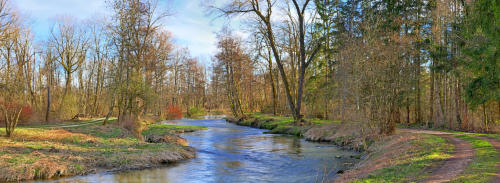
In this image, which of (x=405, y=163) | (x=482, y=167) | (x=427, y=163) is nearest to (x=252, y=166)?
(x=405, y=163)

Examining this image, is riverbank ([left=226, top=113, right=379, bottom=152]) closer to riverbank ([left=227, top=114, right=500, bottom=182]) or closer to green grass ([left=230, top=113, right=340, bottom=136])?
green grass ([left=230, top=113, right=340, bottom=136])

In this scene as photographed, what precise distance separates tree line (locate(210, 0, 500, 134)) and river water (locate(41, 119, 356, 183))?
9.62ft

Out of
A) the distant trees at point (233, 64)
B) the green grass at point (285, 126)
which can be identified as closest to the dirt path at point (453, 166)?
the green grass at point (285, 126)

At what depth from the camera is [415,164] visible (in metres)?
9.16

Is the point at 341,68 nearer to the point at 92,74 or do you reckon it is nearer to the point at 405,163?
the point at 405,163

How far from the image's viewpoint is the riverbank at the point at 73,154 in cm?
1084

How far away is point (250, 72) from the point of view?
44.0m

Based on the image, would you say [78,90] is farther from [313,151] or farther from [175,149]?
[313,151]

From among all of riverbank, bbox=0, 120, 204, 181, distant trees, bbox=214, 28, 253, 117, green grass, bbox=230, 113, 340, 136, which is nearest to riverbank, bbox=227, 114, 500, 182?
riverbank, bbox=0, 120, 204, 181

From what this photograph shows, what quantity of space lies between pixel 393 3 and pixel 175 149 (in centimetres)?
2186

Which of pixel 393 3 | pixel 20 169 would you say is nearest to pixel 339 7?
pixel 393 3

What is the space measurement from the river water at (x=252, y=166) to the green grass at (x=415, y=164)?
2.42 m

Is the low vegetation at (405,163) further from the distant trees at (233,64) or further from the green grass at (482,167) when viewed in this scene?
the distant trees at (233,64)

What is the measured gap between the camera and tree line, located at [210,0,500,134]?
13542 millimetres
